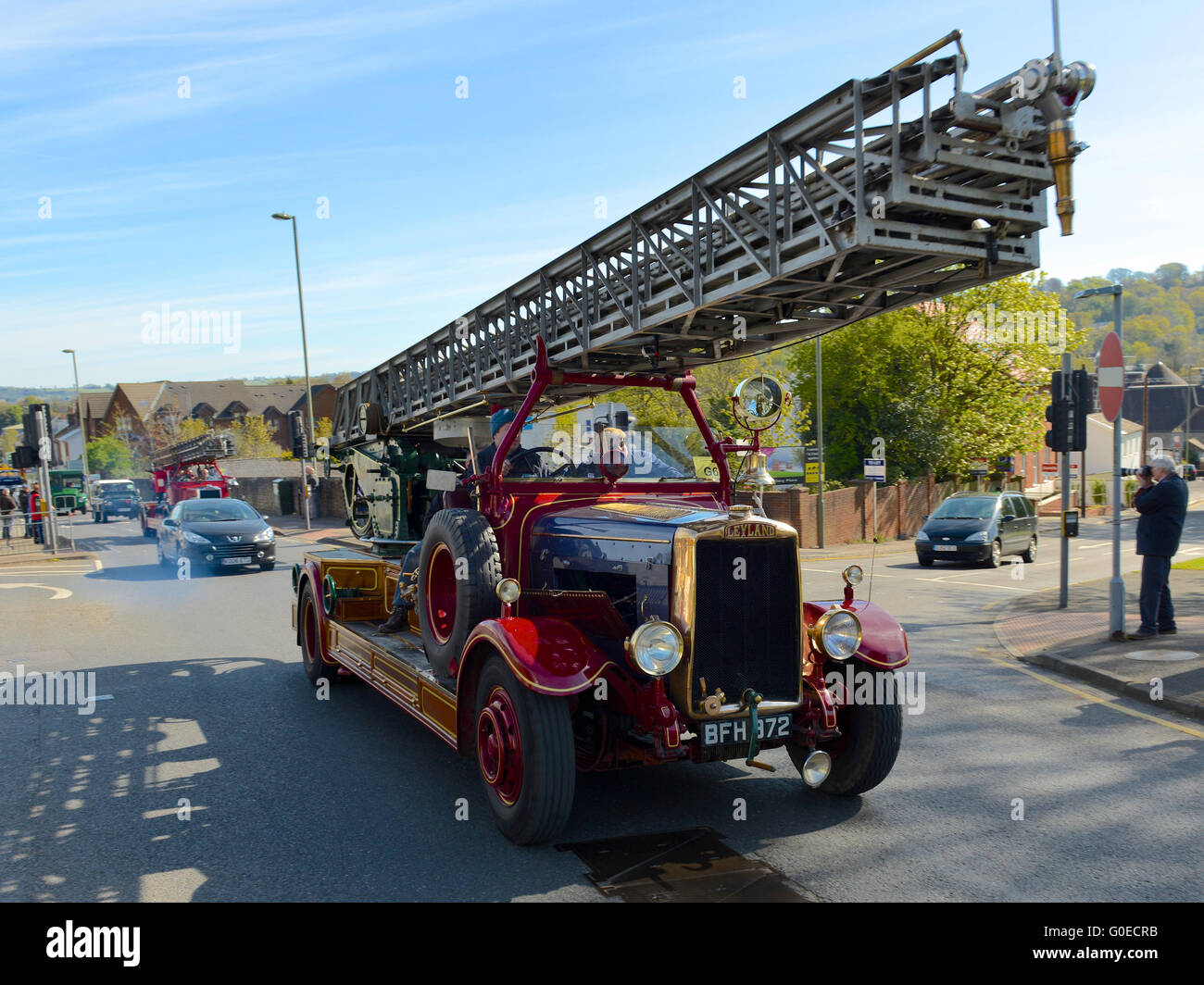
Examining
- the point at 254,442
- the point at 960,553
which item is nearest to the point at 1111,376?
the point at 960,553

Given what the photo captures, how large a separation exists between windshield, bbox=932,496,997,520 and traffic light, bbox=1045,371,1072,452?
342 inches

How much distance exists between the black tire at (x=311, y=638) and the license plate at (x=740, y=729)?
4.70m

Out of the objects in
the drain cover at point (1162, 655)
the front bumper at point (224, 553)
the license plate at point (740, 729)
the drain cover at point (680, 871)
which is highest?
the license plate at point (740, 729)

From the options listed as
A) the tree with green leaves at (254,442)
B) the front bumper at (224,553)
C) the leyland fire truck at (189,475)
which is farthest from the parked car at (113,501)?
the front bumper at (224,553)

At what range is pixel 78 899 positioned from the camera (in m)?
4.09

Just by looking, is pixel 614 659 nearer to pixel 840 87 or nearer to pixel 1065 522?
pixel 840 87

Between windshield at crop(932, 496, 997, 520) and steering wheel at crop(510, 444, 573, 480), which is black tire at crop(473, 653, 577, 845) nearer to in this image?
steering wheel at crop(510, 444, 573, 480)

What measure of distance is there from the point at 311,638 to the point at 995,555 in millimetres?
16044

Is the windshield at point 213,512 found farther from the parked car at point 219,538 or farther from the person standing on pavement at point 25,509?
the person standing on pavement at point 25,509

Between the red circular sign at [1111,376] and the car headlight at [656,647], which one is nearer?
the car headlight at [656,647]

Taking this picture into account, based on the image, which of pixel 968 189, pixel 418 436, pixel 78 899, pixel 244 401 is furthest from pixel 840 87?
pixel 244 401

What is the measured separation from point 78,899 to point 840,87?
5459 mm

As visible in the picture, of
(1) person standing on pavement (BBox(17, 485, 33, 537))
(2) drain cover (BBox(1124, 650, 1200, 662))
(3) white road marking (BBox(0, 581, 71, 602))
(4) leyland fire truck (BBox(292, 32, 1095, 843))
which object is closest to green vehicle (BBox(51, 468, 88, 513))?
(1) person standing on pavement (BBox(17, 485, 33, 537))

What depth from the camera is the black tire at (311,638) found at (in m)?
8.29
